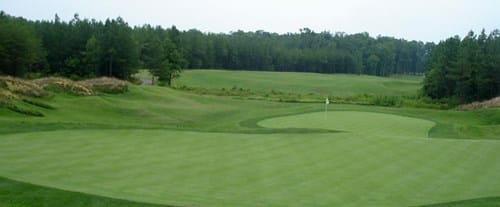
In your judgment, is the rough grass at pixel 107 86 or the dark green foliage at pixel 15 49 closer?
the rough grass at pixel 107 86

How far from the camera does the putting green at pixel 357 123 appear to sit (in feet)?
87.4

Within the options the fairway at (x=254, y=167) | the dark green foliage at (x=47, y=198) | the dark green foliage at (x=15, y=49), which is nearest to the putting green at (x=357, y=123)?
the fairway at (x=254, y=167)

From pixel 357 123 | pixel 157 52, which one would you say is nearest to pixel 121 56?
pixel 157 52

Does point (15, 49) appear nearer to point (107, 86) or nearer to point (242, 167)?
point (107, 86)

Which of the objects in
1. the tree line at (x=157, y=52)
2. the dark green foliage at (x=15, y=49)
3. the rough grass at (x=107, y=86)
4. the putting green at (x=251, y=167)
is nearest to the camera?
the putting green at (x=251, y=167)

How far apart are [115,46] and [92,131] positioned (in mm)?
52243

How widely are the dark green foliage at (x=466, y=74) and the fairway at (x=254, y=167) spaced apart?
4666 cm

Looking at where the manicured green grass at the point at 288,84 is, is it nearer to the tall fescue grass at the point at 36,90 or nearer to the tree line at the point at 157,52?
the tree line at the point at 157,52

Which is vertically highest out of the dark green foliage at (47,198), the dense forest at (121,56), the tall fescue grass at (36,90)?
the dense forest at (121,56)

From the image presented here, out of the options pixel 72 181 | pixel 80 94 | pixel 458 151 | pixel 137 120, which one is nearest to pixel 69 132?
pixel 72 181

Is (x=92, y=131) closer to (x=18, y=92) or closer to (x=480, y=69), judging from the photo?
(x=18, y=92)

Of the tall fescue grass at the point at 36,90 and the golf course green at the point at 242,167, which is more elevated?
the tall fescue grass at the point at 36,90

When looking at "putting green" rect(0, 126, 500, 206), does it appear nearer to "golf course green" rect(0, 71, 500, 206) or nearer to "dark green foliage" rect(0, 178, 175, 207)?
"golf course green" rect(0, 71, 500, 206)

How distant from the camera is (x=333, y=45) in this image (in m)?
168
